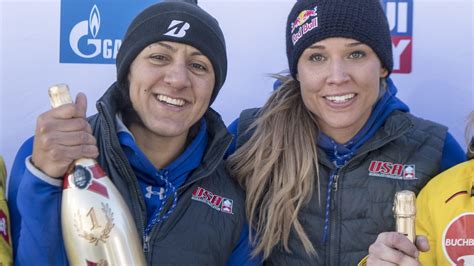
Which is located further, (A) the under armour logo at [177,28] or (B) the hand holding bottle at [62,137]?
(A) the under armour logo at [177,28]

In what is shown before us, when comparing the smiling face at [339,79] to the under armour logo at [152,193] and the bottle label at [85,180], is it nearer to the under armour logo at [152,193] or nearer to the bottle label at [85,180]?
the under armour logo at [152,193]

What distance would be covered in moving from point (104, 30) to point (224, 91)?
51cm

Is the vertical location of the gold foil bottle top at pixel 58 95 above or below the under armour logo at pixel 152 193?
above

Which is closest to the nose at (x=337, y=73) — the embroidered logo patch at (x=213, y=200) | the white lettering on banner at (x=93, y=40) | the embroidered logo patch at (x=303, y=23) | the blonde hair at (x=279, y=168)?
the embroidered logo patch at (x=303, y=23)

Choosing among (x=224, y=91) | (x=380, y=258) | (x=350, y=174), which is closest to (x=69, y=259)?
(x=380, y=258)

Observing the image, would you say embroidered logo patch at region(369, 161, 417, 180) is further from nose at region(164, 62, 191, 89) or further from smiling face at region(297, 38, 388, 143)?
nose at region(164, 62, 191, 89)

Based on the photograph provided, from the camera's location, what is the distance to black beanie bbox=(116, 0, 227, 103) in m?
1.89

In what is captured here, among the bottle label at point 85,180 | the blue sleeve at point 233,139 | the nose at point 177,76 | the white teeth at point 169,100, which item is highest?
the nose at point 177,76

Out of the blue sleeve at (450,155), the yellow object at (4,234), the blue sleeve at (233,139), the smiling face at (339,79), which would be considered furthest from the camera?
the blue sleeve at (233,139)

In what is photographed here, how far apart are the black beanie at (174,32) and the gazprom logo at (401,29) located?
0.79 meters

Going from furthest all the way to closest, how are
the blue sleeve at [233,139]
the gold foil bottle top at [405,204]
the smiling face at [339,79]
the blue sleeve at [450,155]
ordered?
1. the blue sleeve at [233,139]
2. the blue sleeve at [450,155]
3. the smiling face at [339,79]
4. the gold foil bottle top at [405,204]

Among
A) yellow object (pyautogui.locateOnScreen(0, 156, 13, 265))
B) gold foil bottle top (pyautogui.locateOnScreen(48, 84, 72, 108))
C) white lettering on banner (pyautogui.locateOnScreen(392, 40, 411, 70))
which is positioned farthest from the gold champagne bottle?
white lettering on banner (pyautogui.locateOnScreen(392, 40, 411, 70))

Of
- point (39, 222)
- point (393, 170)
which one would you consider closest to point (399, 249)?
point (393, 170)

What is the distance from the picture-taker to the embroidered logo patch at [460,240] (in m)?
1.81
